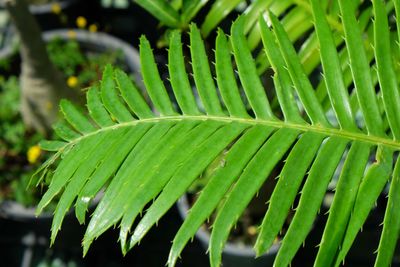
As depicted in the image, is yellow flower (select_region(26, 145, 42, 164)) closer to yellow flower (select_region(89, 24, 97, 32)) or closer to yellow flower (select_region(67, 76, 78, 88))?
yellow flower (select_region(67, 76, 78, 88))

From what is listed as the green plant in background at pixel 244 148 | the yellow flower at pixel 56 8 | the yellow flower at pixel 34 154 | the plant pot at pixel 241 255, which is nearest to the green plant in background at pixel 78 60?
the yellow flower at pixel 56 8

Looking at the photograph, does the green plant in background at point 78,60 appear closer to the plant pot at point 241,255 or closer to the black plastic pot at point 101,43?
the black plastic pot at point 101,43

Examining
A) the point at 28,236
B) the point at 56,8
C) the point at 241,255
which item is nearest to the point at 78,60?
the point at 56,8

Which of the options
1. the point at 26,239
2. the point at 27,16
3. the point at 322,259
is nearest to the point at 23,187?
the point at 26,239

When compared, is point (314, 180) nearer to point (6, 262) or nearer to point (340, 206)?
point (340, 206)

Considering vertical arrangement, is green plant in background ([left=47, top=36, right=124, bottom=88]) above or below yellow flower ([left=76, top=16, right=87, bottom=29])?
below

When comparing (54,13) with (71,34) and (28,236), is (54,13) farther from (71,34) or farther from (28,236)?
(28,236)

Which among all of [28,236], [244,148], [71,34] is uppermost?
[244,148]

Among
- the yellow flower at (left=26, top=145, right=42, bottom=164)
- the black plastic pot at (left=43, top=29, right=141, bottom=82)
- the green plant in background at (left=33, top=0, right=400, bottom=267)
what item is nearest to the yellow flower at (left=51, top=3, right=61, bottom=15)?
the black plastic pot at (left=43, top=29, right=141, bottom=82)
